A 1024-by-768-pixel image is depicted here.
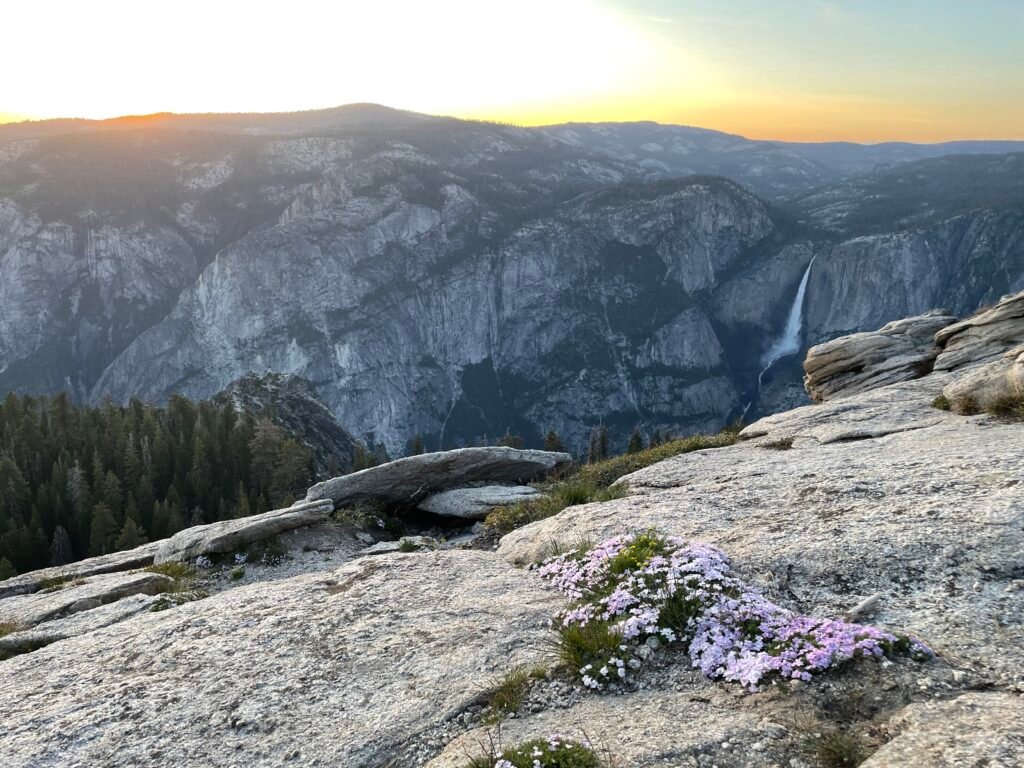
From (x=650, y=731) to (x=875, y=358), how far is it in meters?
31.4

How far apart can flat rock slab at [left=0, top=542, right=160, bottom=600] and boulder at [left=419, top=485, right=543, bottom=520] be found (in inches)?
476

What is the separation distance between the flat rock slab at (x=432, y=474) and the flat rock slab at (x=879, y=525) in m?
12.7

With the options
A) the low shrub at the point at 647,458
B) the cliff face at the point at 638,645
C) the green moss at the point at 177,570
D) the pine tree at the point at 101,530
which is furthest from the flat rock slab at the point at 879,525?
the pine tree at the point at 101,530

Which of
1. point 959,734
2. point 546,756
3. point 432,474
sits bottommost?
point 432,474

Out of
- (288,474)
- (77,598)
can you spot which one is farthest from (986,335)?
(288,474)

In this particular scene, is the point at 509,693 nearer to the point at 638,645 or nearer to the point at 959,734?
the point at 638,645

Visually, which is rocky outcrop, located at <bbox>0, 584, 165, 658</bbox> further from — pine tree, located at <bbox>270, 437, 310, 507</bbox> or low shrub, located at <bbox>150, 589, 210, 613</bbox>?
pine tree, located at <bbox>270, 437, 310, 507</bbox>

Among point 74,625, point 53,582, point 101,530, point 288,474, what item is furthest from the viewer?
point 288,474

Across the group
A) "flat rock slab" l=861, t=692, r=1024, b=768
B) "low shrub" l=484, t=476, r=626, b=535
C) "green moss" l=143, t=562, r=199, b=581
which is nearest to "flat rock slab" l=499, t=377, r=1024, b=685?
"flat rock slab" l=861, t=692, r=1024, b=768

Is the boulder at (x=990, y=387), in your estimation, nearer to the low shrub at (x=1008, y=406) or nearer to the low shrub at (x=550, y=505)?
the low shrub at (x=1008, y=406)

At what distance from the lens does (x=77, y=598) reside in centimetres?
1889

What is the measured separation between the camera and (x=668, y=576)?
32.1 ft

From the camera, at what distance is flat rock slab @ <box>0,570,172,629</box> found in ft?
59.1

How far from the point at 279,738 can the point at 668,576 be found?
6202mm
